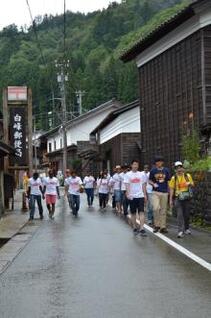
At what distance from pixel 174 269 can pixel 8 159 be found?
17.9 m

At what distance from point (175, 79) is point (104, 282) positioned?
18.3 metres

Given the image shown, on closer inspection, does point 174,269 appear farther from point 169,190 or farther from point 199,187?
point 199,187

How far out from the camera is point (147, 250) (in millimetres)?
11289

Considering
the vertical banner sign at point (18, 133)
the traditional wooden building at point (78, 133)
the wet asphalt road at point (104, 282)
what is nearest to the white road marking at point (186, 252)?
the wet asphalt road at point (104, 282)

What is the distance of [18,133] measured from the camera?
2609 cm

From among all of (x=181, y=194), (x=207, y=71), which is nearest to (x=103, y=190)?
(x=207, y=71)

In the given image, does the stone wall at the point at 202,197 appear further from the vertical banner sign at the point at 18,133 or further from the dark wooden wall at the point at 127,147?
the dark wooden wall at the point at 127,147

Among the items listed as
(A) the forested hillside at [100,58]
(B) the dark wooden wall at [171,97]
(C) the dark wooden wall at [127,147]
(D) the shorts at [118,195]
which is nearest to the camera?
(D) the shorts at [118,195]

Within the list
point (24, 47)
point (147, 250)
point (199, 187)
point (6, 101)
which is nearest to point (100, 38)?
point (24, 47)

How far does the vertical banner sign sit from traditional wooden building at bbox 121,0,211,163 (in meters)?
6.44

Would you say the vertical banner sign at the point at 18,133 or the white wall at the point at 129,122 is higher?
the white wall at the point at 129,122

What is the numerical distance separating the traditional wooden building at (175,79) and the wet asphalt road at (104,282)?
34.5 feet

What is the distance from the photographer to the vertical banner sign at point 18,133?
26.1m

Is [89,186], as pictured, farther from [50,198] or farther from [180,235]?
[180,235]
